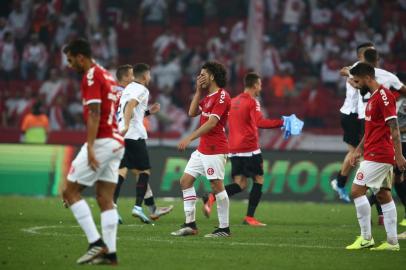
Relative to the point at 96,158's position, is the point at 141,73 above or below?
above

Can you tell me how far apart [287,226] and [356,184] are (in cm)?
382

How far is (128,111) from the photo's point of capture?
15242 millimetres

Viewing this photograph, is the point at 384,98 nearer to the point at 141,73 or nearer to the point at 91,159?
the point at 91,159

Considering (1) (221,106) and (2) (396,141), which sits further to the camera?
(1) (221,106)

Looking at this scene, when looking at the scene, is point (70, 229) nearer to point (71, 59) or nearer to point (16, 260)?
point (16, 260)

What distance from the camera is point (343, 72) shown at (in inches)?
578

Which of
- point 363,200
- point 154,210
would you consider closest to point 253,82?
point 154,210

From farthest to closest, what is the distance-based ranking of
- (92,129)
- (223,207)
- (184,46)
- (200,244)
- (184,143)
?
(184,46) → (223,207) → (184,143) → (200,244) → (92,129)

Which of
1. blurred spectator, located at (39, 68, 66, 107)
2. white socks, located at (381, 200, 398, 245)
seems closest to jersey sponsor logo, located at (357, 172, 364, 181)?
white socks, located at (381, 200, 398, 245)

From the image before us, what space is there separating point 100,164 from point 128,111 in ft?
16.6

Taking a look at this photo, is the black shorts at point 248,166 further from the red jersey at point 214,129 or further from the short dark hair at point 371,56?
the short dark hair at point 371,56

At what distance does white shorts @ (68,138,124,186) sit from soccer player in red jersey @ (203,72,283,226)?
19.8 feet

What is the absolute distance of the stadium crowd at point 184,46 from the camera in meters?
28.2

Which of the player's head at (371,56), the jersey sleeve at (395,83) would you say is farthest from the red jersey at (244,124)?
the jersey sleeve at (395,83)
